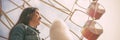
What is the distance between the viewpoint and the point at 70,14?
156cm

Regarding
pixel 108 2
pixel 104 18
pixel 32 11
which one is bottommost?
pixel 104 18

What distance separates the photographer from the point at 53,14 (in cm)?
154

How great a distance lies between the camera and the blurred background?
145 cm

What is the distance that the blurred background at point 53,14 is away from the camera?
145 cm

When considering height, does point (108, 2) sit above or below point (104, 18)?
above

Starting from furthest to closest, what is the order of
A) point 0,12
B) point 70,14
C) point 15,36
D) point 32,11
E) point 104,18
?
point 104,18, point 70,14, point 0,12, point 32,11, point 15,36

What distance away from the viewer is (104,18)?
1749 mm

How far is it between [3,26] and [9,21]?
0.16ft

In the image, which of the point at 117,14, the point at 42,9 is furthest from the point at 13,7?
the point at 117,14

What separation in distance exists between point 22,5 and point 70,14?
0.33 m

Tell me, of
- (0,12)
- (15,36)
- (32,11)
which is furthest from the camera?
(0,12)

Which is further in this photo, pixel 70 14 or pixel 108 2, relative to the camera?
pixel 108 2

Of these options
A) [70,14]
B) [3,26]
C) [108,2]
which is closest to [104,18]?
[108,2]

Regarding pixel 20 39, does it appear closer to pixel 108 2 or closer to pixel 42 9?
pixel 42 9
